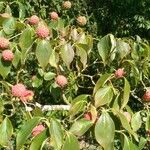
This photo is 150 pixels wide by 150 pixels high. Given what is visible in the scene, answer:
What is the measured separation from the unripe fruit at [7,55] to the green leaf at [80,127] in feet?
0.94

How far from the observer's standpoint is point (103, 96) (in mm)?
1232

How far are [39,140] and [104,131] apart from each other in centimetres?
14

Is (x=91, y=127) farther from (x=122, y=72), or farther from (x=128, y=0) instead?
(x=128, y=0)

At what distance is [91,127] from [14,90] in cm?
21

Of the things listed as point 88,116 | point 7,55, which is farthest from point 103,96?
point 7,55

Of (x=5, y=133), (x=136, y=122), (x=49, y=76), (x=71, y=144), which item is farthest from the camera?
(x=49, y=76)

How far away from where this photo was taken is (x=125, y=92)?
1269mm

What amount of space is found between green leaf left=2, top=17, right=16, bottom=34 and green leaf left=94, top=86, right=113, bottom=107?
1.05 feet

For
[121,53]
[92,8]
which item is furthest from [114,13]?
[121,53]

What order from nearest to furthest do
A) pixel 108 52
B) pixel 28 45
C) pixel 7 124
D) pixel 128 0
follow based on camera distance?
1. pixel 7 124
2. pixel 28 45
3. pixel 108 52
4. pixel 128 0

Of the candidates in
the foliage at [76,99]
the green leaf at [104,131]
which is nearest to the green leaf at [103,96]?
the foliage at [76,99]

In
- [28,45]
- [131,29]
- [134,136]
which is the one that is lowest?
[131,29]

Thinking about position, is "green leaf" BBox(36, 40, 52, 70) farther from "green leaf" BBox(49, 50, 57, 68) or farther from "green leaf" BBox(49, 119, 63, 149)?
"green leaf" BBox(49, 119, 63, 149)

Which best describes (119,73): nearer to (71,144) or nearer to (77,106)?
(77,106)
